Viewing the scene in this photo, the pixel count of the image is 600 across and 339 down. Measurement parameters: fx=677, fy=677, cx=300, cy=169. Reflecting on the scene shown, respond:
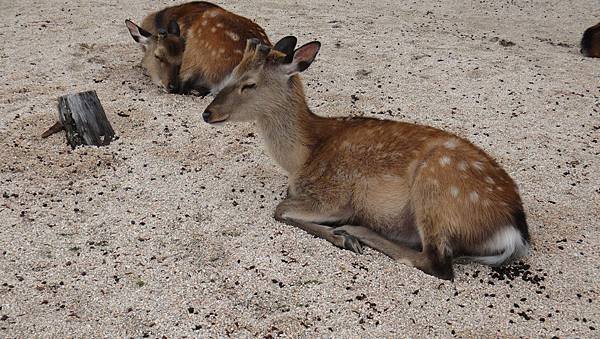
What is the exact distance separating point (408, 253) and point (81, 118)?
2.57m

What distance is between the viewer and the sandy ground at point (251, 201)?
10.5 ft

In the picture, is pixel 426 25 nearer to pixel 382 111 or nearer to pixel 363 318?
pixel 382 111

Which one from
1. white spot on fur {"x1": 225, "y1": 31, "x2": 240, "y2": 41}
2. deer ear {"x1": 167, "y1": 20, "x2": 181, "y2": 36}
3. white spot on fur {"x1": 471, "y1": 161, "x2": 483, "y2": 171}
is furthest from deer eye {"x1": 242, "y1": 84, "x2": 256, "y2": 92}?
deer ear {"x1": 167, "y1": 20, "x2": 181, "y2": 36}

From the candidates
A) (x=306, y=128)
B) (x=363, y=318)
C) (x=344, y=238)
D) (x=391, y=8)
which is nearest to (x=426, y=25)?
(x=391, y=8)

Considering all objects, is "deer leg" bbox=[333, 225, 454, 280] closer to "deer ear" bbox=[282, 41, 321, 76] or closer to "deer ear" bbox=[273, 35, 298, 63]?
"deer ear" bbox=[282, 41, 321, 76]

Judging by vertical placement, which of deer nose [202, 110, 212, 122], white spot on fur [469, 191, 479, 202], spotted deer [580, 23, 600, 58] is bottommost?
spotted deer [580, 23, 600, 58]

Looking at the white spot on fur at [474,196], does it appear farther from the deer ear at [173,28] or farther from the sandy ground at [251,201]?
the deer ear at [173,28]

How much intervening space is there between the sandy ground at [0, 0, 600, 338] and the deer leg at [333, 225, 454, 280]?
56 mm

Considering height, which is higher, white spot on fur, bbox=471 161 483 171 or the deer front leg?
white spot on fur, bbox=471 161 483 171

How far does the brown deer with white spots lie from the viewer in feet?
11.6

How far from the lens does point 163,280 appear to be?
342 cm

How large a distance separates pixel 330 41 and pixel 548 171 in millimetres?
3466

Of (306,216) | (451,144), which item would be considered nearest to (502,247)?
(451,144)

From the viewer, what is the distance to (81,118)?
4812 mm
